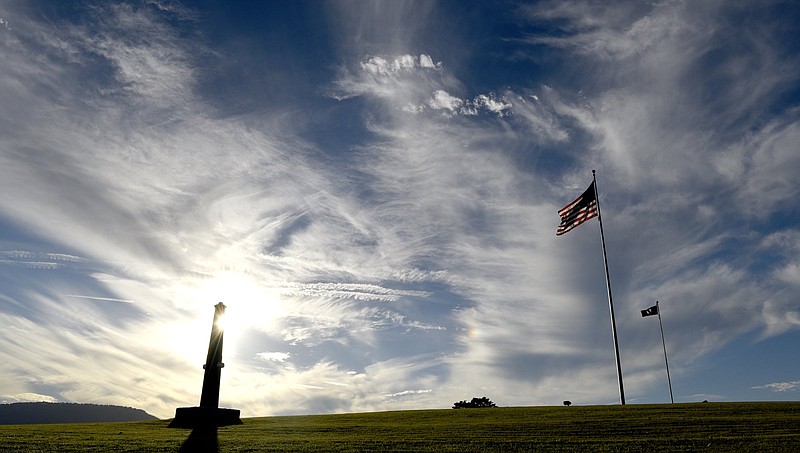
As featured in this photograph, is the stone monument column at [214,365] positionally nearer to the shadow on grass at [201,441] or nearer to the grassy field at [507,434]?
the grassy field at [507,434]

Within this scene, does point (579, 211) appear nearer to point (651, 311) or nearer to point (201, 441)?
point (651, 311)

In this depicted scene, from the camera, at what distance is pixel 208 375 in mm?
27125

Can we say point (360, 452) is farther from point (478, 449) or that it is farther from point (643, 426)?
point (643, 426)

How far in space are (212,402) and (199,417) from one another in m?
1.18

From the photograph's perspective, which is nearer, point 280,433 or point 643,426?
point 643,426

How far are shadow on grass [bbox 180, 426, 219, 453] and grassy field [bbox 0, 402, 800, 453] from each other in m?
0.04

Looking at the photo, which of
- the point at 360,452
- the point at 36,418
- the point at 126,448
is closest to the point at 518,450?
the point at 360,452

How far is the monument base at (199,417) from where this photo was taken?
25306mm

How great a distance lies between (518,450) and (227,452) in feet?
28.9

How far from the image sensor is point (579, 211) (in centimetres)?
3522

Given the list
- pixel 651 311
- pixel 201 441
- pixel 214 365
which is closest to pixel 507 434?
pixel 201 441

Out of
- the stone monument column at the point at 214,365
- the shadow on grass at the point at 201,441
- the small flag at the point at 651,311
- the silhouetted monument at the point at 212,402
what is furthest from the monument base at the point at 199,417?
the small flag at the point at 651,311

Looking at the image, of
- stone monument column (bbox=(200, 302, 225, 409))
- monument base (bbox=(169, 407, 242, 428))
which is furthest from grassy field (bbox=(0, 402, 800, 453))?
stone monument column (bbox=(200, 302, 225, 409))

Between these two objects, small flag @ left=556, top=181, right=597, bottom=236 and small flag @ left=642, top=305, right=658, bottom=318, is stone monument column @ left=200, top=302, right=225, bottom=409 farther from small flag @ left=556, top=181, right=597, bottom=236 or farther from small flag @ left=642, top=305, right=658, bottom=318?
small flag @ left=642, top=305, right=658, bottom=318
